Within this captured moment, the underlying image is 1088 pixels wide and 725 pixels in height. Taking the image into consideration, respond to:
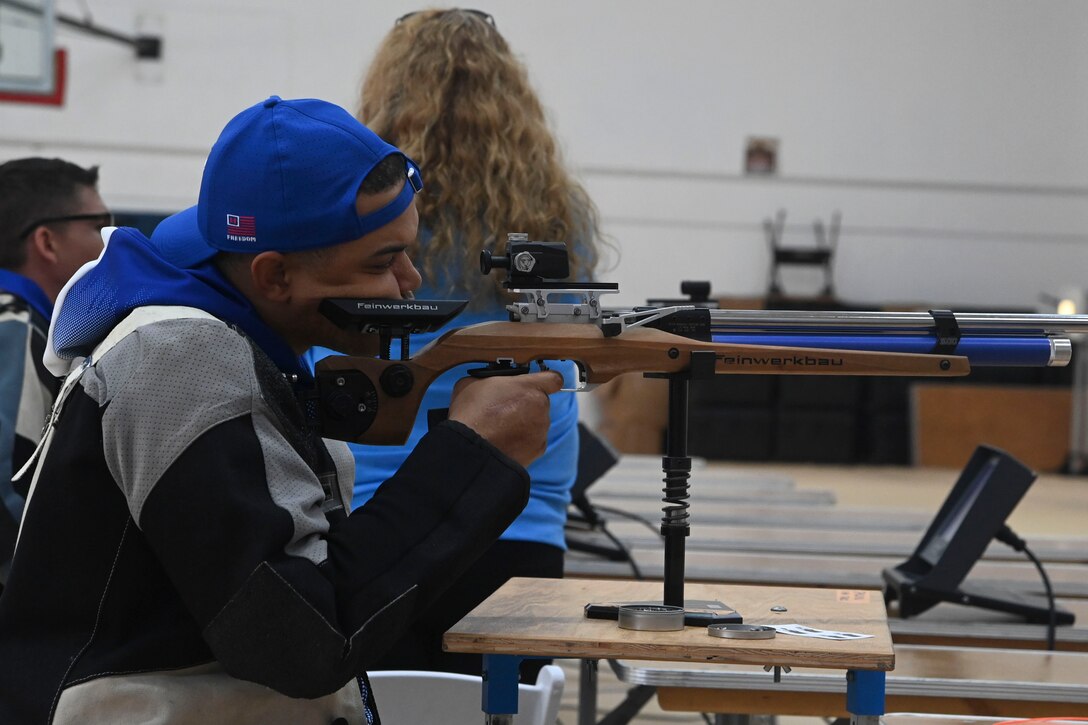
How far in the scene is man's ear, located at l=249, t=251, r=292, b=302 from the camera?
3.94ft

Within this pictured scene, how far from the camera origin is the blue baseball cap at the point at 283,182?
1168mm

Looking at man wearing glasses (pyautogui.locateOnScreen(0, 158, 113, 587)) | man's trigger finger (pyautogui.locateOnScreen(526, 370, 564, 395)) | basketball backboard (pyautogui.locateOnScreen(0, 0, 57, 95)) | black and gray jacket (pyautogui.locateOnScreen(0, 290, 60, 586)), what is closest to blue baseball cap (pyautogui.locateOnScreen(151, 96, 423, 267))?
man's trigger finger (pyautogui.locateOnScreen(526, 370, 564, 395))

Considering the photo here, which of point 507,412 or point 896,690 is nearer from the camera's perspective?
point 507,412

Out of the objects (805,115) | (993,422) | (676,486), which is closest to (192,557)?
(676,486)

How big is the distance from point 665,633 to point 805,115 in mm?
9932

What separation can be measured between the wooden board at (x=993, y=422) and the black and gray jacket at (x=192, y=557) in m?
9.65

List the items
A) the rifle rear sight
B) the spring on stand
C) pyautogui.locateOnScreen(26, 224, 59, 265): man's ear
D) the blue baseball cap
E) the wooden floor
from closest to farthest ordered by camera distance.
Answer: the blue baseball cap
the rifle rear sight
the spring on stand
pyautogui.locateOnScreen(26, 224, 59, 265): man's ear
the wooden floor

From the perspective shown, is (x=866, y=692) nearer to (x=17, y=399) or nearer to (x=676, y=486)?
(x=676, y=486)

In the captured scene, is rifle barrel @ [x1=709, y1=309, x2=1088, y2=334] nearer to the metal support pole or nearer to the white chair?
the metal support pole

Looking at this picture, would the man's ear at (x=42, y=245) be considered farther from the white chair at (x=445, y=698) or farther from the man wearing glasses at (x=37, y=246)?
the white chair at (x=445, y=698)

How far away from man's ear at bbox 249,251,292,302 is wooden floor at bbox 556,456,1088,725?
87.0 inches

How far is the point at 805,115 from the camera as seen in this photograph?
10859mm

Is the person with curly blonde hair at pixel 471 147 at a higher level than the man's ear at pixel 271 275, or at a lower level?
higher

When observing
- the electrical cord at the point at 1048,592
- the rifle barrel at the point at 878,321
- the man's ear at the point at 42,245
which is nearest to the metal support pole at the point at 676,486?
the rifle barrel at the point at 878,321
